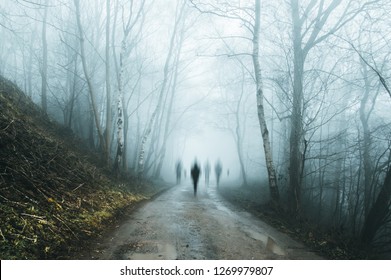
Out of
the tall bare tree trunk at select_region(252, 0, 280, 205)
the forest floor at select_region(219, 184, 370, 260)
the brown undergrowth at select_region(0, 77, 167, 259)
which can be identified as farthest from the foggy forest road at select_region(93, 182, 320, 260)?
the tall bare tree trunk at select_region(252, 0, 280, 205)

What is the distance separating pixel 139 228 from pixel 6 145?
3385mm

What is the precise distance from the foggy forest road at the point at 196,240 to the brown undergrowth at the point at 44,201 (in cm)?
61

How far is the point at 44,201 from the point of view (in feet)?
17.7

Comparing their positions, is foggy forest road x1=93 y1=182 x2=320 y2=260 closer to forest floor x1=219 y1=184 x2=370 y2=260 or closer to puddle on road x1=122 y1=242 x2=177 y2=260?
puddle on road x1=122 y1=242 x2=177 y2=260

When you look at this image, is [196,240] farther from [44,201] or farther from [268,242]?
[44,201]

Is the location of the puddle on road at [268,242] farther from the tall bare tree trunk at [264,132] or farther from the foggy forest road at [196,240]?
the tall bare tree trunk at [264,132]

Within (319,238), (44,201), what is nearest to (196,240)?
(319,238)

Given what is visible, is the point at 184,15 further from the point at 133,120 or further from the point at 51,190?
the point at 133,120

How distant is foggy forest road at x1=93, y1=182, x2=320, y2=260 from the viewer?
4.76 meters

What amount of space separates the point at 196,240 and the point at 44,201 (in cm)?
304

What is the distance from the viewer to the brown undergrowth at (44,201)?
13.6ft

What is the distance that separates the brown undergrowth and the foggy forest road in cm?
61

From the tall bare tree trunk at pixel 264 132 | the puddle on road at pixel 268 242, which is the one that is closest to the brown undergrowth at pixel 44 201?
the puddle on road at pixel 268 242
